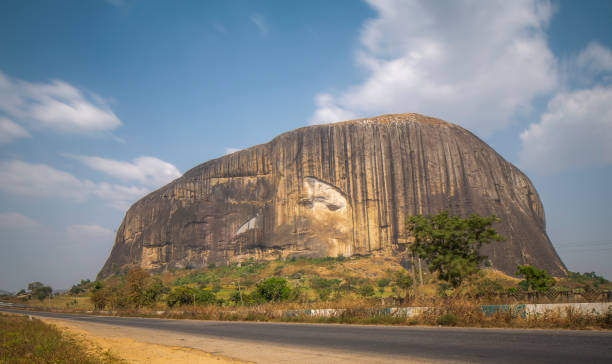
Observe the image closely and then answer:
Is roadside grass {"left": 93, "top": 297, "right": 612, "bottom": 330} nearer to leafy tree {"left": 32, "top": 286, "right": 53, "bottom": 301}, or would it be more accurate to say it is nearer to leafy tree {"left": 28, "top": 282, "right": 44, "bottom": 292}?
leafy tree {"left": 32, "top": 286, "right": 53, "bottom": 301}

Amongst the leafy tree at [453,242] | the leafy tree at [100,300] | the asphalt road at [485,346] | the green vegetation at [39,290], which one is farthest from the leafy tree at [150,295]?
the green vegetation at [39,290]

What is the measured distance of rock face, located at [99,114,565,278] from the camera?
77.6 metres

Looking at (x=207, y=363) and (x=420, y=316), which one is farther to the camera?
(x=420, y=316)

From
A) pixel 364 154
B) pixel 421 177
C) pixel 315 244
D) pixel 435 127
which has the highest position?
pixel 435 127

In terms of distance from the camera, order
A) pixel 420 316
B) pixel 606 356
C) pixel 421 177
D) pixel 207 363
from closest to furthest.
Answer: pixel 606 356, pixel 207 363, pixel 420 316, pixel 421 177

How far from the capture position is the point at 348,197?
81625mm

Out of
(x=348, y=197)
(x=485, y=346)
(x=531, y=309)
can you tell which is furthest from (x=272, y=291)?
(x=348, y=197)

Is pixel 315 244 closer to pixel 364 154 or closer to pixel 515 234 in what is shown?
pixel 364 154

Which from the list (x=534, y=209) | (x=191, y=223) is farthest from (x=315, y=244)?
(x=534, y=209)

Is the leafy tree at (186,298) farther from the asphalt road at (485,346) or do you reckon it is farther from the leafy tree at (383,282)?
the asphalt road at (485,346)

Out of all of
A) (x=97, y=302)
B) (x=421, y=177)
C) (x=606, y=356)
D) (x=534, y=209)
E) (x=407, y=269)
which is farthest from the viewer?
(x=534, y=209)

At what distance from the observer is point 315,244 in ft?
262

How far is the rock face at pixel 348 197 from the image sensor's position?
255 ft

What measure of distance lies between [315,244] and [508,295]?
66.5m
